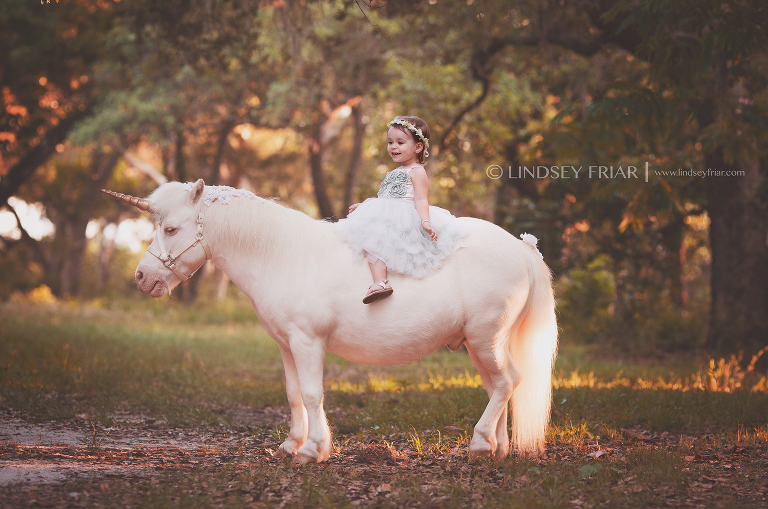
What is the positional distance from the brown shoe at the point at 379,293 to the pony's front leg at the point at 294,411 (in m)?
0.87

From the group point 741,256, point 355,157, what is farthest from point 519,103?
point 355,157

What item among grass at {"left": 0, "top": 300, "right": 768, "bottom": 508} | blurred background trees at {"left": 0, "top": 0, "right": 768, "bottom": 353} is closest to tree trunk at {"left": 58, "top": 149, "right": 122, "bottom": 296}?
blurred background trees at {"left": 0, "top": 0, "right": 768, "bottom": 353}

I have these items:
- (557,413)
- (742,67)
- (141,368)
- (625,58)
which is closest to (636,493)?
(557,413)

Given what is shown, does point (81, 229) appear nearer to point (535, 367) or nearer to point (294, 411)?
point (294, 411)

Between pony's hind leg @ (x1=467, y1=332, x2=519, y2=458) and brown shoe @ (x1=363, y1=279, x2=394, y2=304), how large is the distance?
2.61 feet

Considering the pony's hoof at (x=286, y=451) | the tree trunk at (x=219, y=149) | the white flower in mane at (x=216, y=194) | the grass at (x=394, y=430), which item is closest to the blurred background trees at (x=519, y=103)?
the tree trunk at (x=219, y=149)

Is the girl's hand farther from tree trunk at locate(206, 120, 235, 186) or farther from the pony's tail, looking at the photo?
tree trunk at locate(206, 120, 235, 186)

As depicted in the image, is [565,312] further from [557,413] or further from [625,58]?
[557,413]

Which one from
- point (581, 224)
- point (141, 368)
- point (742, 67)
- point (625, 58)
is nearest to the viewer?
point (742, 67)

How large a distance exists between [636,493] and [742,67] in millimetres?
5238

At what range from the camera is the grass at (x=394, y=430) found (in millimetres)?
3549

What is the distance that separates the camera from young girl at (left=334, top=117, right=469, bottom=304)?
4141 millimetres

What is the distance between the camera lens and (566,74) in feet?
40.3

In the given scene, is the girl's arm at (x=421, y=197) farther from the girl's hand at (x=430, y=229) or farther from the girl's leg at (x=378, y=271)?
the girl's leg at (x=378, y=271)
